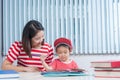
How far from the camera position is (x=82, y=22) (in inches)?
144

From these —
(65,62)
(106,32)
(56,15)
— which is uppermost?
(56,15)

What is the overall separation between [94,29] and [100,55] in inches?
14.5

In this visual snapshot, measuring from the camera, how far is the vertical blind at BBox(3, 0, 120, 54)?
362 centimetres

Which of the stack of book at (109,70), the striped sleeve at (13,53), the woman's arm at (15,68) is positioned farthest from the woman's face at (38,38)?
the stack of book at (109,70)

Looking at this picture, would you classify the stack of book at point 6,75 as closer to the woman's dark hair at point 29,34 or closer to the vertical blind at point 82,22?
the woman's dark hair at point 29,34

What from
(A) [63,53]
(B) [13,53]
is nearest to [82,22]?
(A) [63,53]

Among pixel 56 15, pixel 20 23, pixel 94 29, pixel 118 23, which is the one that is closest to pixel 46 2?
pixel 56 15

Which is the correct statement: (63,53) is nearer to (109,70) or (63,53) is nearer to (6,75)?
(109,70)

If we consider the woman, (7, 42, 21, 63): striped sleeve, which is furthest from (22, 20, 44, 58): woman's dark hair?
(7, 42, 21, 63): striped sleeve

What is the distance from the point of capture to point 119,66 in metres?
1.05

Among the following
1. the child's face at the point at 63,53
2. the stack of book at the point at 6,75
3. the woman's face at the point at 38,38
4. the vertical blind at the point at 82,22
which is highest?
the vertical blind at the point at 82,22

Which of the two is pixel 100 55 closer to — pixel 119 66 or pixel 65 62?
pixel 65 62

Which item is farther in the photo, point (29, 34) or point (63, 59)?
point (63, 59)

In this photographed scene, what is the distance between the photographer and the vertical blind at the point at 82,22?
3.62m
